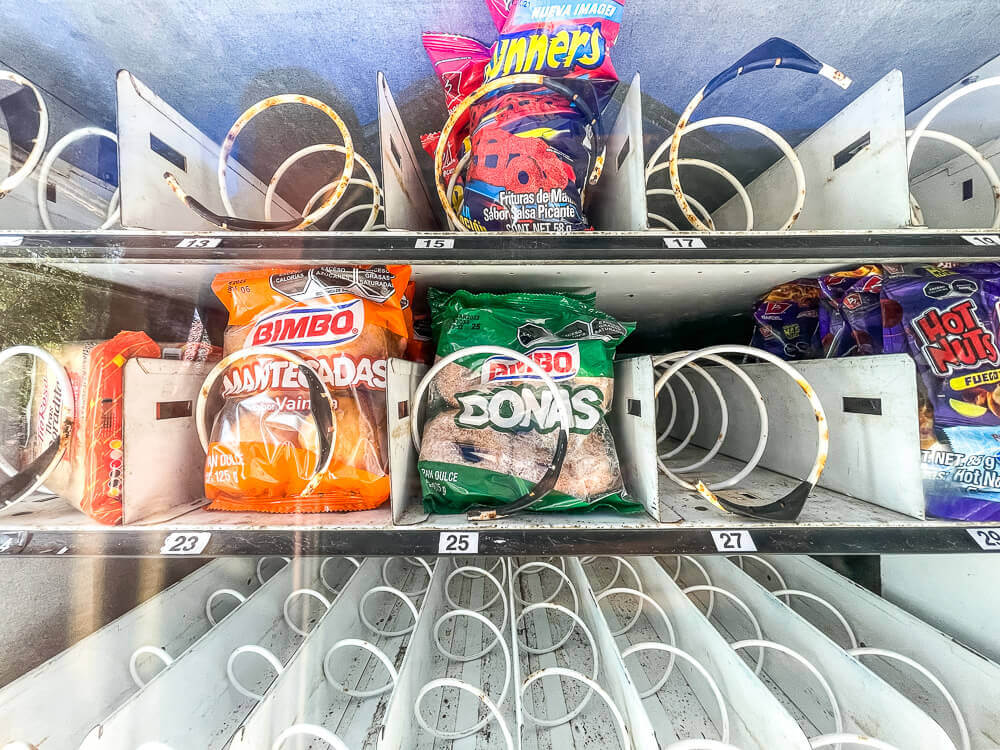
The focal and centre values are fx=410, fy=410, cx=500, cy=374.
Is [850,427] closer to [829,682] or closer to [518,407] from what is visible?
[829,682]

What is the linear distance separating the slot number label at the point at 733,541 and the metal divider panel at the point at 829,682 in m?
0.25

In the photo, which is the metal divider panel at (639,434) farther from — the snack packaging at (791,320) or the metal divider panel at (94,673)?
the metal divider panel at (94,673)

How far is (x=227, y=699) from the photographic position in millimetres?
735

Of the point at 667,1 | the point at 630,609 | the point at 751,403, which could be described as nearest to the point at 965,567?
the point at 751,403

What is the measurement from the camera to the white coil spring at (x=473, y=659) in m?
0.58

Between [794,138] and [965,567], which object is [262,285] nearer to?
[794,138]

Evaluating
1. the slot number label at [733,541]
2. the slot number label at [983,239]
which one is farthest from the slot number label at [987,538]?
the slot number label at [983,239]

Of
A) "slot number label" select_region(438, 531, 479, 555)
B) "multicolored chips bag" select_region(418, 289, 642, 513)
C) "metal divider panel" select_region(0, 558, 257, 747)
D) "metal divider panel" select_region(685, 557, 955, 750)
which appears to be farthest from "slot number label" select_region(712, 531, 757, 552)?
"metal divider panel" select_region(0, 558, 257, 747)

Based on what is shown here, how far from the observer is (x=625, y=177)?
0.77m

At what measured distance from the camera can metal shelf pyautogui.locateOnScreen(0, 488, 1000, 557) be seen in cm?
62

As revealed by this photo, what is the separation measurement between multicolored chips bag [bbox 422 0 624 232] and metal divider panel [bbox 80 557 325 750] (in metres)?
0.89

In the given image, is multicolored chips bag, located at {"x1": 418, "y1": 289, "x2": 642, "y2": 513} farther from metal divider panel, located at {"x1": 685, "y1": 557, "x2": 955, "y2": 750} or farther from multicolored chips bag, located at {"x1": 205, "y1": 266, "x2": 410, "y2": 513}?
metal divider panel, located at {"x1": 685, "y1": 557, "x2": 955, "y2": 750}

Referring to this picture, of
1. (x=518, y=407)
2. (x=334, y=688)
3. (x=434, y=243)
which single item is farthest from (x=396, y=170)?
(x=334, y=688)

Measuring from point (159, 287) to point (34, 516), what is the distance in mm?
456
